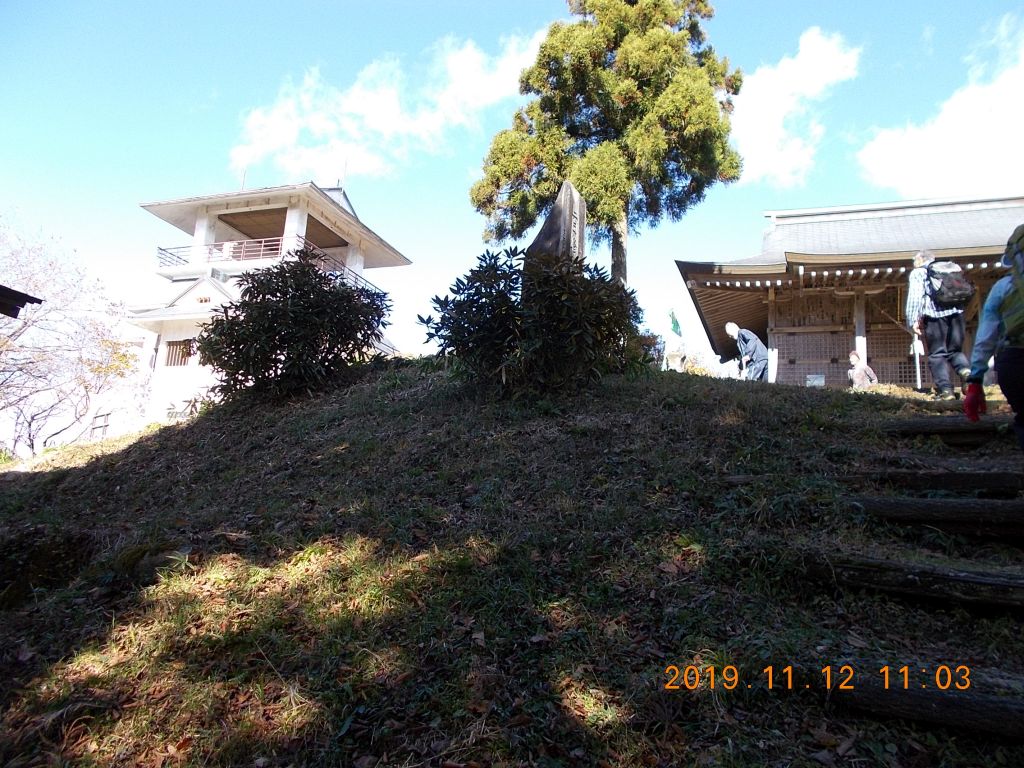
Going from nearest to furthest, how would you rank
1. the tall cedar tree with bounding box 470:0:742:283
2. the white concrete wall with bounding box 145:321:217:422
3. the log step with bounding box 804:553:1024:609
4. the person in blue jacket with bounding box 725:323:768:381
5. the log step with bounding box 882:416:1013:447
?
the log step with bounding box 804:553:1024:609 < the log step with bounding box 882:416:1013:447 < the person in blue jacket with bounding box 725:323:768:381 < the tall cedar tree with bounding box 470:0:742:283 < the white concrete wall with bounding box 145:321:217:422

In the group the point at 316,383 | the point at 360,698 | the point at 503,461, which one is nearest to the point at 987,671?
the point at 360,698

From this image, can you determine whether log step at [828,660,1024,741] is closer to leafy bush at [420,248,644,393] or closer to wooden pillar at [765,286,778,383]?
leafy bush at [420,248,644,393]

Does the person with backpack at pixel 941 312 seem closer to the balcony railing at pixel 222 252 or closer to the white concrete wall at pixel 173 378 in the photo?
the white concrete wall at pixel 173 378

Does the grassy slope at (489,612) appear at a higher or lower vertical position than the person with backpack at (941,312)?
lower

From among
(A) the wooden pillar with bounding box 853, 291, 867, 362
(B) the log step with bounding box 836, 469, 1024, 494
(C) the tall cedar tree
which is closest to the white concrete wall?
(C) the tall cedar tree

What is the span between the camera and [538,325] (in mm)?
5871

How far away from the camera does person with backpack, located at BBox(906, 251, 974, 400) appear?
659 cm

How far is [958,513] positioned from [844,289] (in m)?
9.61

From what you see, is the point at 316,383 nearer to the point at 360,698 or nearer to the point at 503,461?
the point at 503,461

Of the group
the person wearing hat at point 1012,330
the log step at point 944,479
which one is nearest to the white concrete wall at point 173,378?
the log step at point 944,479

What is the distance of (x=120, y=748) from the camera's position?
2.33 m

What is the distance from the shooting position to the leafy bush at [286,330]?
727cm
